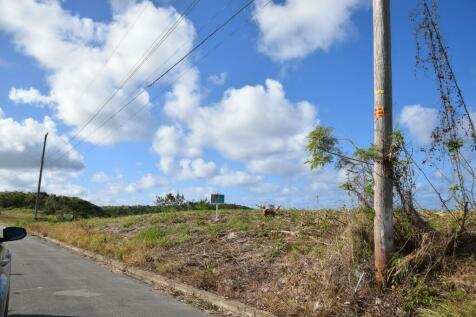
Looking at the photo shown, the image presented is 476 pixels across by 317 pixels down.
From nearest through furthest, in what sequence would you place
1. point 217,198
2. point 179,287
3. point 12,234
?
point 12,234
point 179,287
point 217,198

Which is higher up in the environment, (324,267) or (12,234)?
(12,234)

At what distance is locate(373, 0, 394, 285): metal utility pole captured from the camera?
7672mm

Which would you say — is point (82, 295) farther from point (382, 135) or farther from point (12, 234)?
point (382, 135)

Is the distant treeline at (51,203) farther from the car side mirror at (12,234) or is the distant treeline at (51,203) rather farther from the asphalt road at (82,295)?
the car side mirror at (12,234)

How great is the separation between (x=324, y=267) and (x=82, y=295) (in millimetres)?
4783

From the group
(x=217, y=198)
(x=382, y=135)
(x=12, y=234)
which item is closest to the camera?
(x=12, y=234)

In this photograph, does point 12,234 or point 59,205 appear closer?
point 12,234

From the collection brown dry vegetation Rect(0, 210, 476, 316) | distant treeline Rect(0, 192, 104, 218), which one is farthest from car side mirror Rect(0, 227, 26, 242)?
distant treeline Rect(0, 192, 104, 218)

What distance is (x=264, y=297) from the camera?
8.74 metres

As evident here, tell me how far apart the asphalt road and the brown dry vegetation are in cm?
100

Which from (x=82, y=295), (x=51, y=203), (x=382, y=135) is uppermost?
(x=51, y=203)

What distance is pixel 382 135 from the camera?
311 inches

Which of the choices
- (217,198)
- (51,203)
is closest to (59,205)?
(51,203)

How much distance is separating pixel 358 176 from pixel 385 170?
584 millimetres
